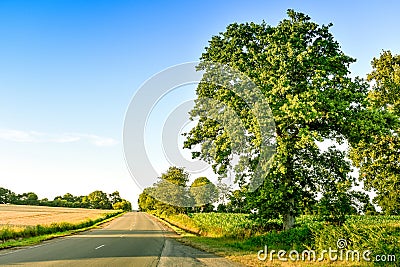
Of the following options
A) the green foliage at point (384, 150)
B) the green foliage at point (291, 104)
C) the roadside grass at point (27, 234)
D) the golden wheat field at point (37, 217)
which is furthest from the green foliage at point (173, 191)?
the green foliage at point (291, 104)

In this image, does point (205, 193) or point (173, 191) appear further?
point (173, 191)

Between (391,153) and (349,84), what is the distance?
10775 mm

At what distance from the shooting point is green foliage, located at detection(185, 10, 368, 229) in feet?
61.1

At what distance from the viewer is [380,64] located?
101 feet

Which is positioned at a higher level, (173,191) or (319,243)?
(173,191)

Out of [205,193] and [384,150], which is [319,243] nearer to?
[384,150]

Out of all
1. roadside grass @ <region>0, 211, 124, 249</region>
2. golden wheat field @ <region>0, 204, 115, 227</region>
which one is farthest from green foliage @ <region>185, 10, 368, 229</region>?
golden wheat field @ <region>0, 204, 115, 227</region>

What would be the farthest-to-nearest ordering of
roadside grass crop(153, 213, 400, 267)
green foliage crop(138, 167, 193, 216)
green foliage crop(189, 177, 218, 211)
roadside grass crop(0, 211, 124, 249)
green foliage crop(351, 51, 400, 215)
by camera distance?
green foliage crop(138, 167, 193, 216)
green foliage crop(189, 177, 218, 211)
green foliage crop(351, 51, 400, 215)
roadside grass crop(0, 211, 124, 249)
roadside grass crop(153, 213, 400, 267)

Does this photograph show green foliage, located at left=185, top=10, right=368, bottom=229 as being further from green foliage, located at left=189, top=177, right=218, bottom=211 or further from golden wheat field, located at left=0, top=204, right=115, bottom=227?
golden wheat field, located at left=0, top=204, right=115, bottom=227

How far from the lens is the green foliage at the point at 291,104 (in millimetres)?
18609

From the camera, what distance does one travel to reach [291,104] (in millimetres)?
18125

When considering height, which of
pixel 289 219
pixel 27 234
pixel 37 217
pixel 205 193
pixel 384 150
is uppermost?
pixel 384 150

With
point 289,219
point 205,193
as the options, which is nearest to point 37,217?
point 205,193

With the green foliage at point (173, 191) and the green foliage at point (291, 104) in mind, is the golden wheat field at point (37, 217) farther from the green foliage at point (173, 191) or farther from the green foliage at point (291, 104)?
the green foliage at point (291, 104)
